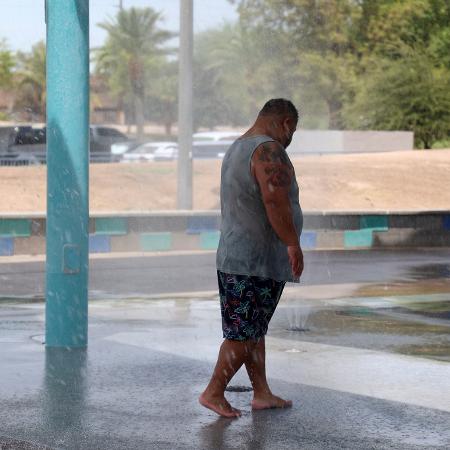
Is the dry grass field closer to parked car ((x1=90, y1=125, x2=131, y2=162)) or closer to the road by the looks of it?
parked car ((x1=90, y1=125, x2=131, y2=162))

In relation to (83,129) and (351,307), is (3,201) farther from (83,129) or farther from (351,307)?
(83,129)

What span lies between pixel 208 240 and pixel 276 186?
12.4 m

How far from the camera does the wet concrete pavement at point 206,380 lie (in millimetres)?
5972

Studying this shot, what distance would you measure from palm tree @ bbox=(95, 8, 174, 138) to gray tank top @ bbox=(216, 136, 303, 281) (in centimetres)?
7602

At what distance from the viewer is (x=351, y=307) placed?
1159 cm

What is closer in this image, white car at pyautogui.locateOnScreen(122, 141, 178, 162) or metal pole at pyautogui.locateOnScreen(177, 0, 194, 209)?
metal pole at pyautogui.locateOnScreen(177, 0, 194, 209)

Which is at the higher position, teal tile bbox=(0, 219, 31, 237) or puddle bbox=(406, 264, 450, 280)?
teal tile bbox=(0, 219, 31, 237)

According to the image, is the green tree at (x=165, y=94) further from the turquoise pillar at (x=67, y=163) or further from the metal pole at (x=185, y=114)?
the turquoise pillar at (x=67, y=163)

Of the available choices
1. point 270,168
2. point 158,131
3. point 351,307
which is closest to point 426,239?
point 351,307

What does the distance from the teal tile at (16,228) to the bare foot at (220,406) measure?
11.0 metres

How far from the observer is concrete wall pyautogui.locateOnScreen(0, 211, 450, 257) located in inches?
683

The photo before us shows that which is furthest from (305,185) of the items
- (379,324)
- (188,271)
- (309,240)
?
(379,324)

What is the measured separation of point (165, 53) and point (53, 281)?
81.3 m

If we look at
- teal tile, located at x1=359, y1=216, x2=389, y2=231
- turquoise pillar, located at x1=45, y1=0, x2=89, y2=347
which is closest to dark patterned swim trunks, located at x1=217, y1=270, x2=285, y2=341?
turquoise pillar, located at x1=45, y1=0, x2=89, y2=347
